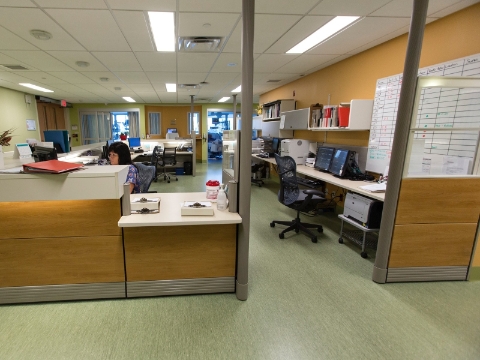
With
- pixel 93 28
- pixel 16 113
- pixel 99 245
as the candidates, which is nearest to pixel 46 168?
pixel 99 245

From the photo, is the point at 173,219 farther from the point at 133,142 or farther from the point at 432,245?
the point at 133,142

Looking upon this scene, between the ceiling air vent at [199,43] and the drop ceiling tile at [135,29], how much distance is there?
432 mm

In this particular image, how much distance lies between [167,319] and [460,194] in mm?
2872

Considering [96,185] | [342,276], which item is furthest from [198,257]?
[342,276]

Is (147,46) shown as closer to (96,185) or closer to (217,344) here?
(96,185)

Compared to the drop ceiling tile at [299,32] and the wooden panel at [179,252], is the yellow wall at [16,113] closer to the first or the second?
the wooden panel at [179,252]

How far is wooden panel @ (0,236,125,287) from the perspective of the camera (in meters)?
2.03

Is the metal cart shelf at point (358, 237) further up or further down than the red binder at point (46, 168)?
further down

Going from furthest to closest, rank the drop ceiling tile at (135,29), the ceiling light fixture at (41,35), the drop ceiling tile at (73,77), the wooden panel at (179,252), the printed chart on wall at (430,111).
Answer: the drop ceiling tile at (73,77), the ceiling light fixture at (41,35), the drop ceiling tile at (135,29), the printed chart on wall at (430,111), the wooden panel at (179,252)

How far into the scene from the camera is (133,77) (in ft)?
18.7

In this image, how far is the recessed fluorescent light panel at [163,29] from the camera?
8.95 ft

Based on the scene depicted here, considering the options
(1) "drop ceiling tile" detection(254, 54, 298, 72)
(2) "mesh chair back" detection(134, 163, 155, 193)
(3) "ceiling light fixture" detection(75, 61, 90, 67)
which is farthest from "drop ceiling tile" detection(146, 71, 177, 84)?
(2) "mesh chair back" detection(134, 163, 155, 193)

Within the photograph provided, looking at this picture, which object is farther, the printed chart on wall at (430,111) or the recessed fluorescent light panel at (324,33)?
the recessed fluorescent light panel at (324,33)

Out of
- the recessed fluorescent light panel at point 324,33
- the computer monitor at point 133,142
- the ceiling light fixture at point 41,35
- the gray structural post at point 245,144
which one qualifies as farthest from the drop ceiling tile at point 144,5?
the computer monitor at point 133,142
